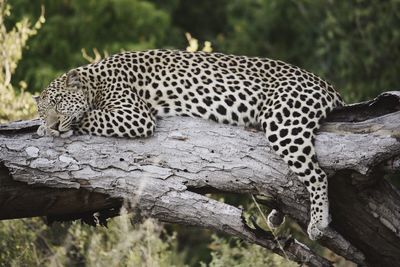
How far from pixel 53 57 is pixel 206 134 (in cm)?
1070

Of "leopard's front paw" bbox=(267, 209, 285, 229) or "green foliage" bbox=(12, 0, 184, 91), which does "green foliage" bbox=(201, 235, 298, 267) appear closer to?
"leopard's front paw" bbox=(267, 209, 285, 229)

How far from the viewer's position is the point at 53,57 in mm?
19438

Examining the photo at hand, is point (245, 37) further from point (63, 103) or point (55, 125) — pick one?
point (55, 125)

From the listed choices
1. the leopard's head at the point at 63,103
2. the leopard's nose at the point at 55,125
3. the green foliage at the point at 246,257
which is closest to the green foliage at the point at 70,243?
the green foliage at the point at 246,257

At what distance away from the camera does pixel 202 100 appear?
9.72m

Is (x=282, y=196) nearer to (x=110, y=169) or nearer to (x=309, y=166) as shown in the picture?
(x=309, y=166)

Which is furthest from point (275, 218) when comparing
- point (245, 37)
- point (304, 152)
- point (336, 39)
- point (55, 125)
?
point (245, 37)

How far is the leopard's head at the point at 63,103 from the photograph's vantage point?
9.21 m

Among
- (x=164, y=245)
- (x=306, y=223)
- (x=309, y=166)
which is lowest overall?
(x=164, y=245)

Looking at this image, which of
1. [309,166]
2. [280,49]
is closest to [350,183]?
[309,166]

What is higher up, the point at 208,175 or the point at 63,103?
the point at 63,103

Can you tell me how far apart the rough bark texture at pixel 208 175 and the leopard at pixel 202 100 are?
0.12 meters

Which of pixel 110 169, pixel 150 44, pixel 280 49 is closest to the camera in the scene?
pixel 110 169

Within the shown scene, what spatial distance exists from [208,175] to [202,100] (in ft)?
3.24
